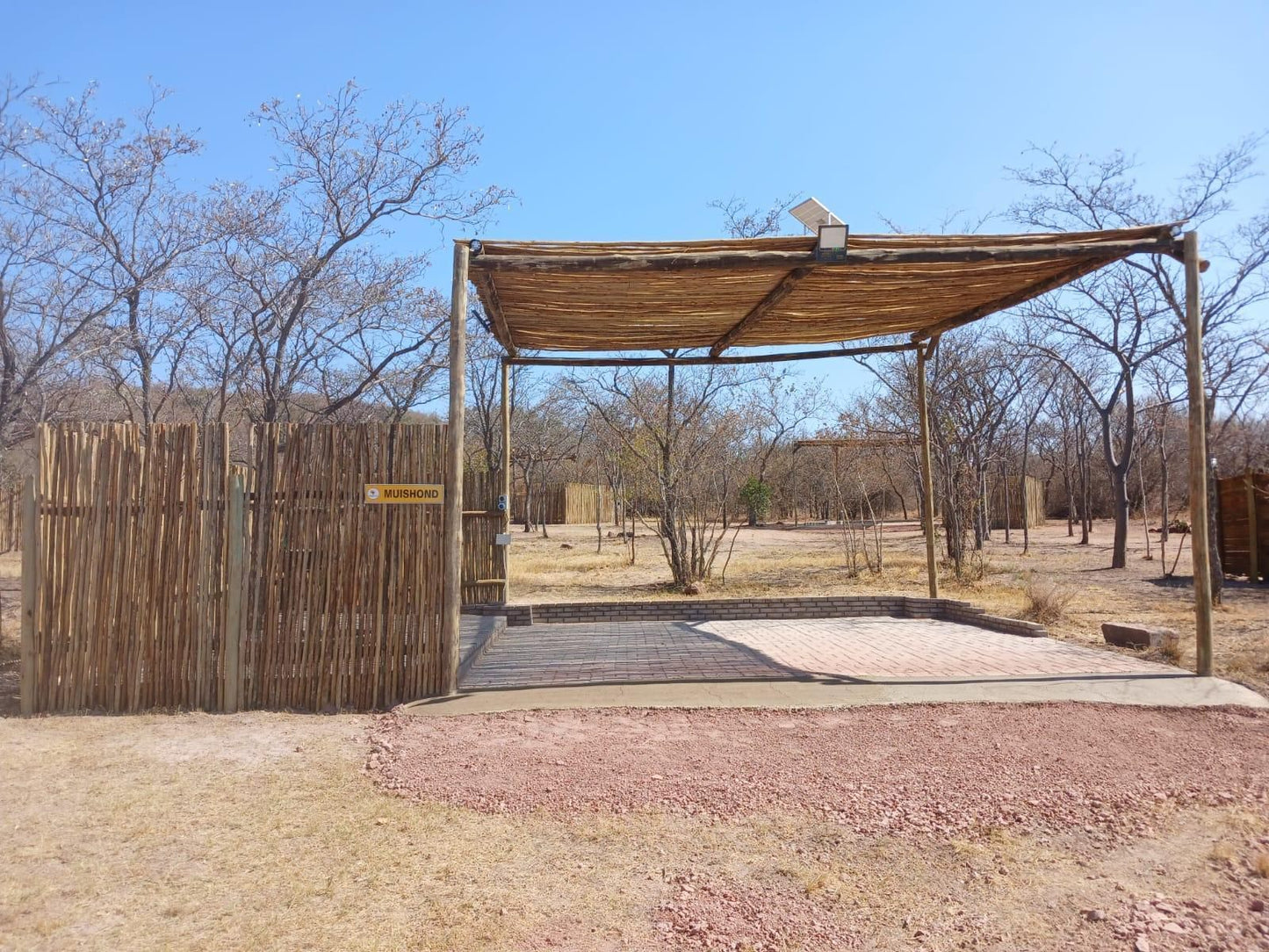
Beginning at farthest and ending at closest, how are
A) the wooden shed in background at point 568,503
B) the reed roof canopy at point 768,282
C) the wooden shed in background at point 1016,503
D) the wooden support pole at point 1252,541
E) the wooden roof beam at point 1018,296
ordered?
the wooden shed in background at point 568,503 → the wooden shed in background at point 1016,503 → the wooden support pole at point 1252,541 → the wooden roof beam at point 1018,296 → the reed roof canopy at point 768,282

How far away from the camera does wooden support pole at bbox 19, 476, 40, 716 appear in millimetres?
5906

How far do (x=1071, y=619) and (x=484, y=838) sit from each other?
27.9 ft

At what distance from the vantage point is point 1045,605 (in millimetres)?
9859

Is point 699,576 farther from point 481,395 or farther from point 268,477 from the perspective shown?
point 481,395

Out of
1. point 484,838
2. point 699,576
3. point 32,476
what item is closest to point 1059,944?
point 484,838

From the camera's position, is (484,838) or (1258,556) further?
(1258,556)

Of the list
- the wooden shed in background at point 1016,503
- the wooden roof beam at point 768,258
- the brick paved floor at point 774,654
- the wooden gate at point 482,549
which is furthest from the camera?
the wooden shed in background at point 1016,503

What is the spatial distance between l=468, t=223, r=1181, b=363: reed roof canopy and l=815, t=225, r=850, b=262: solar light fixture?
2.7 inches

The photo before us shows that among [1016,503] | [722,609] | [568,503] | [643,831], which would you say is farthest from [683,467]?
[568,503]

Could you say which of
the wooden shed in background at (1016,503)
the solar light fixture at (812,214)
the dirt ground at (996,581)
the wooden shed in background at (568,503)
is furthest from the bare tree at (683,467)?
the wooden shed in background at (568,503)

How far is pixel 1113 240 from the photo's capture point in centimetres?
713

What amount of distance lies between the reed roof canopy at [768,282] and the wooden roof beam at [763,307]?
0.7 inches

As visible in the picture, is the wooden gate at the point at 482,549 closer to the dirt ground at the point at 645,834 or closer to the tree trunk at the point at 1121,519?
the dirt ground at the point at 645,834

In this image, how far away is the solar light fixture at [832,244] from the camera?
6551 millimetres
